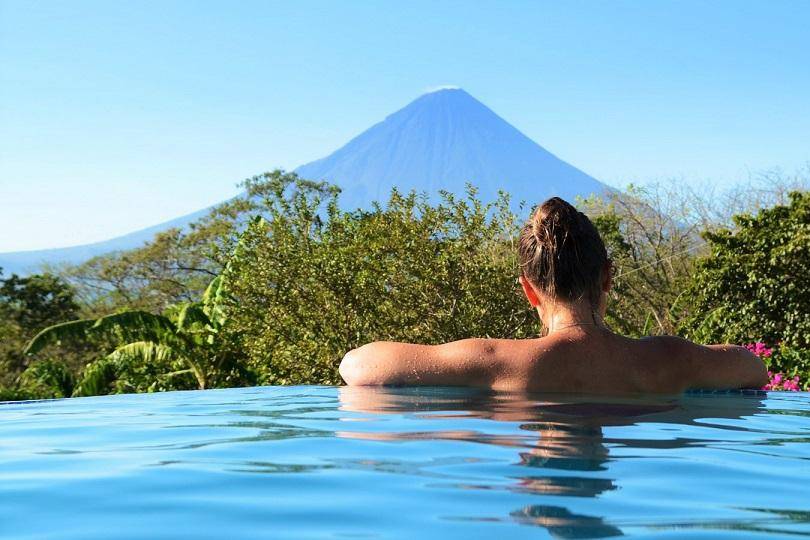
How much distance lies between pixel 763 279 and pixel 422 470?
15.0 metres

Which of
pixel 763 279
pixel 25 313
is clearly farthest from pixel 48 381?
pixel 763 279

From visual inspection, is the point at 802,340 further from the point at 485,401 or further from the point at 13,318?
the point at 13,318

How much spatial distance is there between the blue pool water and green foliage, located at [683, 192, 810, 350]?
1218 cm

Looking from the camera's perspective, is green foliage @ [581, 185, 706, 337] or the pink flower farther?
green foliage @ [581, 185, 706, 337]

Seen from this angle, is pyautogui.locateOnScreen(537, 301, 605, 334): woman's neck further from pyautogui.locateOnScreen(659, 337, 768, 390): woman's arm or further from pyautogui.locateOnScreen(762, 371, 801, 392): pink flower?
pyautogui.locateOnScreen(762, 371, 801, 392): pink flower

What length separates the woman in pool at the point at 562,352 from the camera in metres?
4.44

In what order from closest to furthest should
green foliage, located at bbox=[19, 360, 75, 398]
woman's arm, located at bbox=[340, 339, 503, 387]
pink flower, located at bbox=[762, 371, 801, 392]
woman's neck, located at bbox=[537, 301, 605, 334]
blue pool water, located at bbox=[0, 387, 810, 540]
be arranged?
blue pool water, located at bbox=[0, 387, 810, 540]
woman's neck, located at bbox=[537, 301, 605, 334]
woman's arm, located at bbox=[340, 339, 503, 387]
pink flower, located at bbox=[762, 371, 801, 392]
green foliage, located at bbox=[19, 360, 75, 398]

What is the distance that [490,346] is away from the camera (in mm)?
4762

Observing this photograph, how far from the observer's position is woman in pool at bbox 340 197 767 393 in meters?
4.44

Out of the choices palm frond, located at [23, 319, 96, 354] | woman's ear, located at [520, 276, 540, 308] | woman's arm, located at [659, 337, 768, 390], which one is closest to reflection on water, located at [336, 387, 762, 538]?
woman's arm, located at [659, 337, 768, 390]

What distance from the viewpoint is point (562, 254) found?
440 cm

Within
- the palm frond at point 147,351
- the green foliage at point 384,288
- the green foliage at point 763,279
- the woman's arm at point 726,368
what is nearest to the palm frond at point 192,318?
the palm frond at point 147,351

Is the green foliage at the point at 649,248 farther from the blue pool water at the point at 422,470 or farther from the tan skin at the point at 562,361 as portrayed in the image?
the blue pool water at the point at 422,470

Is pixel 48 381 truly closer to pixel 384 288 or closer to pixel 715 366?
pixel 384 288
